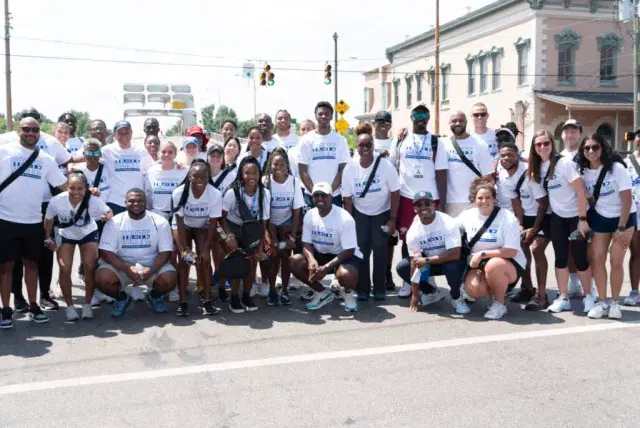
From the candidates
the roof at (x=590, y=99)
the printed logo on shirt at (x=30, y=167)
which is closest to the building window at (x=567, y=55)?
the roof at (x=590, y=99)

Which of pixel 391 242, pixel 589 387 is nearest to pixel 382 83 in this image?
pixel 391 242

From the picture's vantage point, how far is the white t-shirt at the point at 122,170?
745 centimetres

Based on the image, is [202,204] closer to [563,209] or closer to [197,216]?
[197,216]

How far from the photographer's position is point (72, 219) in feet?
21.4

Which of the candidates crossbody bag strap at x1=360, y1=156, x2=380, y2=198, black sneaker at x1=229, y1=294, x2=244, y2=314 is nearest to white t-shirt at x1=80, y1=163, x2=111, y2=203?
black sneaker at x1=229, y1=294, x2=244, y2=314

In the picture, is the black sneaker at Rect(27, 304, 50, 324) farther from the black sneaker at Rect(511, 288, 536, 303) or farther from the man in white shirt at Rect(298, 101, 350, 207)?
the black sneaker at Rect(511, 288, 536, 303)

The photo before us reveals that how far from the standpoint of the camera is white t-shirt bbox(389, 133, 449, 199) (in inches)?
290

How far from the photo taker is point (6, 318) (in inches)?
245

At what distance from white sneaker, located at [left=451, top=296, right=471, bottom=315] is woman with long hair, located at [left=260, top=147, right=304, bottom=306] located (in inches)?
74.0

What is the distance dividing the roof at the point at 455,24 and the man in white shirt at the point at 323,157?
2646cm

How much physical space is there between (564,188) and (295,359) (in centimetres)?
340

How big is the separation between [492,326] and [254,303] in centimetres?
266

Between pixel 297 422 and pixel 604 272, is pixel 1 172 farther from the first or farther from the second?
pixel 604 272

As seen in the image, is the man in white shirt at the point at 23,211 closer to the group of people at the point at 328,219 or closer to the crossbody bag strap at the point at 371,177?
the group of people at the point at 328,219
